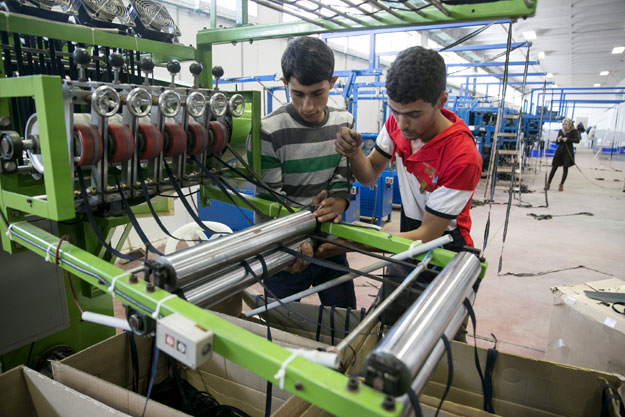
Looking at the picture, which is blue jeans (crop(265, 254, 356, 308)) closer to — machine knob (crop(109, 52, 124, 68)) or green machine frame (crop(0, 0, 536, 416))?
green machine frame (crop(0, 0, 536, 416))

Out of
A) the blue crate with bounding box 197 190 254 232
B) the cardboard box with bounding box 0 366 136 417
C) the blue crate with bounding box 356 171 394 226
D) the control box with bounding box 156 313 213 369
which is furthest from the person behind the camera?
the blue crate with bounding box 356 171 394 226

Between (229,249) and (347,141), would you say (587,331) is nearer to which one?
(347,141)

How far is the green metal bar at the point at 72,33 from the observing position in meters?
1.25

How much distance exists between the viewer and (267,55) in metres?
7.91

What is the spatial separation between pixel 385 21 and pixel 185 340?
1201mm

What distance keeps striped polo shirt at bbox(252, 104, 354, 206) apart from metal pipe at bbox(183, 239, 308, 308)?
493 millimetres

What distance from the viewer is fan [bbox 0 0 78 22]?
1.42 meters

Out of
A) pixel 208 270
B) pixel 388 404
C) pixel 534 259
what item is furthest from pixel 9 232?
pixel 534 259

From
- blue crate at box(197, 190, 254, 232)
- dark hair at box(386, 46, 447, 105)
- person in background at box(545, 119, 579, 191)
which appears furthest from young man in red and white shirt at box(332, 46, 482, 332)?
person in background at box(545, 119, 579, 191)

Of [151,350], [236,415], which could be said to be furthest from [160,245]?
[236,415]

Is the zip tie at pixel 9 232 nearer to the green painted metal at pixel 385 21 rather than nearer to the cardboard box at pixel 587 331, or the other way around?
the green painted metal at pixel 385 21

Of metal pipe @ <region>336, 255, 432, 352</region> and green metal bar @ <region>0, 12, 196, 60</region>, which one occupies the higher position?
green metal bar @ <region>0, 12, 196, 60</region>

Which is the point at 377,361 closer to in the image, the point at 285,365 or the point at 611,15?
the point at 285,365

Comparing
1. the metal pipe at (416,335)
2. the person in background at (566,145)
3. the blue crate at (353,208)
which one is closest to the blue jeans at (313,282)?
the metal pipe at (416,335)
